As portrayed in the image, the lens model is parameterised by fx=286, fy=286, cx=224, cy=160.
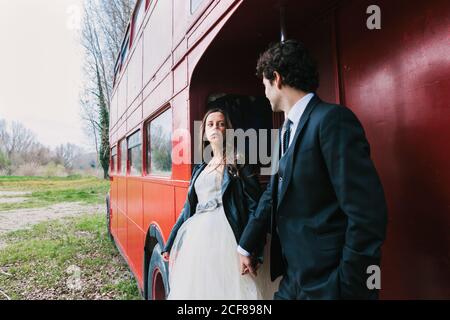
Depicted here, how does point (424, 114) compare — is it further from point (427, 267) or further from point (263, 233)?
point (263, 233)

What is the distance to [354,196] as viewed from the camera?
0.96 m

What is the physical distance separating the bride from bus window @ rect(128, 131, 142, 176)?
2136 mm

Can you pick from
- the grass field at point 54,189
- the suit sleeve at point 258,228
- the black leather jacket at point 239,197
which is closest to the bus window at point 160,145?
the black leather jacket at point 239,197

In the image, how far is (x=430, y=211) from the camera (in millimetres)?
1163

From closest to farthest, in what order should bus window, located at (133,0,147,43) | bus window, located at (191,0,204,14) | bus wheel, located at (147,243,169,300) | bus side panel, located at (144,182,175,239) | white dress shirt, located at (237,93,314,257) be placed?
white dress shirt, located at (237,93,314,257), bus window, located at (191,0,204,14), bus side panel, located at (144,182,175,239), bus wheel, located at (147,243,169,300), bus window, located at (133,0,147,43)

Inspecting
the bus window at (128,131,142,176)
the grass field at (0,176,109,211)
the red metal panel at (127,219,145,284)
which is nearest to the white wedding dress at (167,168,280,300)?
the red metal panel at (127,219,145,284)

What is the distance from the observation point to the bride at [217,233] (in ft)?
5.24

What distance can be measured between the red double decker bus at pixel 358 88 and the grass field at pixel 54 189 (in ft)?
27.4

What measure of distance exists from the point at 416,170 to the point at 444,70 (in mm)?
405

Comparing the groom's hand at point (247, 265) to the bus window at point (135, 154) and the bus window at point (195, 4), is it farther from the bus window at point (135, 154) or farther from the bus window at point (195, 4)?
the bus window at point (135, 154)

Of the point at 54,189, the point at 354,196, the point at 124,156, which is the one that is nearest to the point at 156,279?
the point at 354,196

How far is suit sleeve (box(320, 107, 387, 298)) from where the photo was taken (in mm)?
922

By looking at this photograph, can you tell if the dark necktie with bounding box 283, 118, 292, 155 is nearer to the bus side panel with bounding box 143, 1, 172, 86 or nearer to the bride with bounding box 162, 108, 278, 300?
the bride with bounding box 162, 108, 278, 300
